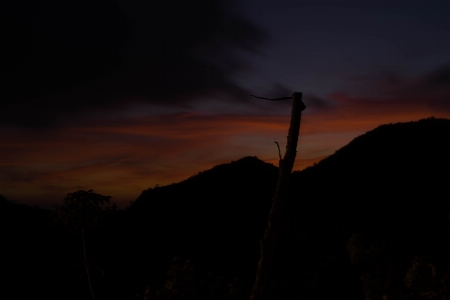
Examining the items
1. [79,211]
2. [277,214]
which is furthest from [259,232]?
[277,214]

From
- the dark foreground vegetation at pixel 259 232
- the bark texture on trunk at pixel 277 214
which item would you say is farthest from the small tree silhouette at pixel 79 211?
the bark texture on trunk at pixel 277 214

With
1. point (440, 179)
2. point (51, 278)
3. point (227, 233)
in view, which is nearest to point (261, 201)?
point (227, 233)

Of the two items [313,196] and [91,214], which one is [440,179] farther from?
[91,214]

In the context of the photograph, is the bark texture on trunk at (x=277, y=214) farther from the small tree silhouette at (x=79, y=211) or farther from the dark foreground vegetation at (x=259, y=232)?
the small tree silhouette at (x=79, y=211)

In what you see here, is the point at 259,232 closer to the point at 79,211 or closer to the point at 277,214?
the point at 79,211

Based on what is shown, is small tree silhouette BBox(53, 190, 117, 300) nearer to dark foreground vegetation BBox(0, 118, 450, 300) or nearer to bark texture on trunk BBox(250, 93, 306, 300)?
dark foreground vegetation BBox(0, 118, 450, 300)

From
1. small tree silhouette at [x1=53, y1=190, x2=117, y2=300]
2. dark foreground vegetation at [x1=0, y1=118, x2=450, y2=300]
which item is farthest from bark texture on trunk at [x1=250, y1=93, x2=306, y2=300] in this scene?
small tree silhouette at [x1=53, y1=190, x2=117, y2=300]

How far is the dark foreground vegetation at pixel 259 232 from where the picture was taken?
52.1 ft

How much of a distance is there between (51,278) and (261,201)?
15.1m

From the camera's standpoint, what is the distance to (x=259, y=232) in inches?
920

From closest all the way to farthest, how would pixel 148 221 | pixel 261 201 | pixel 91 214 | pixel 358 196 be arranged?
pixel 91 214
pixel 358 196
pixel 261 201
pixel 148 221

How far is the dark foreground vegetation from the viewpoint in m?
15.9

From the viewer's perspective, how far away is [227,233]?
23.6 m

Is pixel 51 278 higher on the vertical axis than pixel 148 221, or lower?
lower
